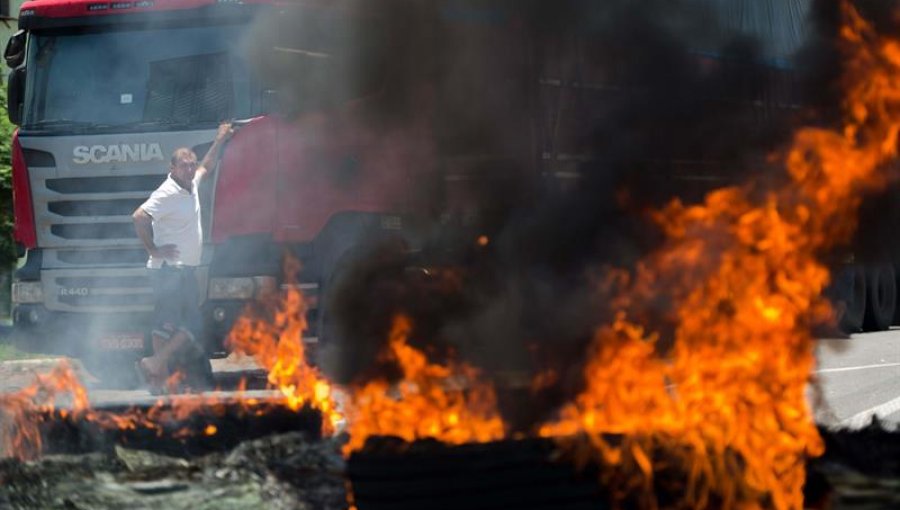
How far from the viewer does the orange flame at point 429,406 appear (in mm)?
5684

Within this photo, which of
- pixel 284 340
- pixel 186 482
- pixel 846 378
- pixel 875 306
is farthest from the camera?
pixel 875 306

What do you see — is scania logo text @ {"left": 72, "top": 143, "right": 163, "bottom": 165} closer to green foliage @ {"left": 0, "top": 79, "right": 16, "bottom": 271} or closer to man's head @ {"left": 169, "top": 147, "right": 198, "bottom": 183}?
man's head @ {"left": 169, "top": 147, "right": 198, "bottom": 183}

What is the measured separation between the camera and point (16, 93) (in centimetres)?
1123

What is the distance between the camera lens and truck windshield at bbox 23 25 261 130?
10844mm

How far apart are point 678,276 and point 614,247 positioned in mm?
436

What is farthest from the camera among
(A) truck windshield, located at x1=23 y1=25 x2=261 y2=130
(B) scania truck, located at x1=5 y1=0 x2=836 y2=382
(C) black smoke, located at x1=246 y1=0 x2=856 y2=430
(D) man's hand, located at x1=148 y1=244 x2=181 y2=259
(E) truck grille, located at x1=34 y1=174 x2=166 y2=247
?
(E) truck grille, located at x1=34 y1=174 x2=166 y2=247

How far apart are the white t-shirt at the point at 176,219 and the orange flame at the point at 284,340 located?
2.21 ft

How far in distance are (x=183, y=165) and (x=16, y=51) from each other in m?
1.98

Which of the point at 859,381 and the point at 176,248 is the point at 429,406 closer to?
the point at 176,248

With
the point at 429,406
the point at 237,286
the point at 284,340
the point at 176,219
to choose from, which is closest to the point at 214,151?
the point at 176,219

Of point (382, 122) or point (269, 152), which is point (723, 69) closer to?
point (382, 122)

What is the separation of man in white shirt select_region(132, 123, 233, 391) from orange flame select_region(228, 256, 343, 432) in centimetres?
39

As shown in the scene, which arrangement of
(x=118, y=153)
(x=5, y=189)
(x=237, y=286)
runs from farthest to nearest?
(x=5, y=189)
(x=118, y=153)
(x=237, y=286)

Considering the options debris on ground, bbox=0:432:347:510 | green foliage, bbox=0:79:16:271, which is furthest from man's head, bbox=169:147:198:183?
green foliage, bbox=0:79:16:271
